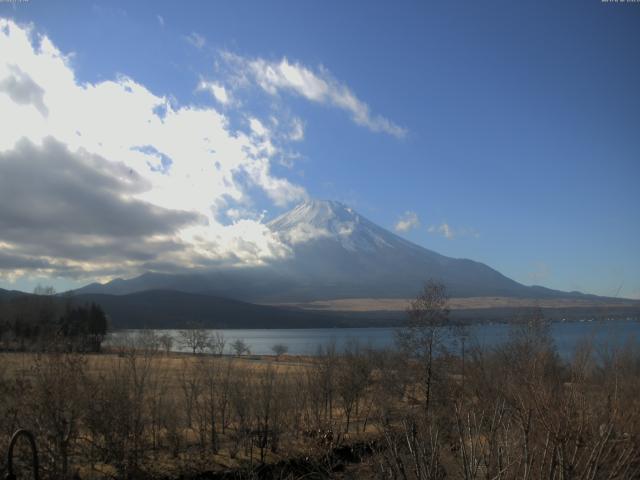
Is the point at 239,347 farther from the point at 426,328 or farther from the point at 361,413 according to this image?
the point at 426,328

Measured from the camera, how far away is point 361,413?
27.7 metres

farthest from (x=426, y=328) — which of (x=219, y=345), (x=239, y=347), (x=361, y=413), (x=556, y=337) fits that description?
(x=239, y=347)

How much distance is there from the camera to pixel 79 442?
51.7 feet

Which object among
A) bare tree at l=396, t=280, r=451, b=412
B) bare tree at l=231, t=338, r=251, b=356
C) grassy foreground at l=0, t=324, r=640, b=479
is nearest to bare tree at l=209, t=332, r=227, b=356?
grassy foreground at l=0, t=324, r=640, b=479

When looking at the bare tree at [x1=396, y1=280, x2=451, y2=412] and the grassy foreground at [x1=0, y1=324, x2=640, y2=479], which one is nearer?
the grassy foreground at [x1=0, y1=324, x2=640, y2=479]

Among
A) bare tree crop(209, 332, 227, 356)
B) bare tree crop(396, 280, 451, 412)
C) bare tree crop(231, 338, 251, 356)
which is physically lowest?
bare tree crop(231, 338, 251, 356)

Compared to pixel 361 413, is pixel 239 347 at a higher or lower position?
lower

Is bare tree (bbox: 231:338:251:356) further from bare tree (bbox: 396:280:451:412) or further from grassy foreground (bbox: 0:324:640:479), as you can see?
grassy foreground (bbox: 0:324:640:479)

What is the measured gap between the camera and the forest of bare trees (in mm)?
5571

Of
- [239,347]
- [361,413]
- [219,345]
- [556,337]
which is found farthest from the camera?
[239,347]

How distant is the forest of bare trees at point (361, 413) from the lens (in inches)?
219

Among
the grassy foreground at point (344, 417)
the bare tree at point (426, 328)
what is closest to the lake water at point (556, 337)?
the grassy foreground at point (344, 417)

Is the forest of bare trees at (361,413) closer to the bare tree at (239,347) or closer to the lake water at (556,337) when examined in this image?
the lake water at (556,337)

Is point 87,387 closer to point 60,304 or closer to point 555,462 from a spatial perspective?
point 555,462
